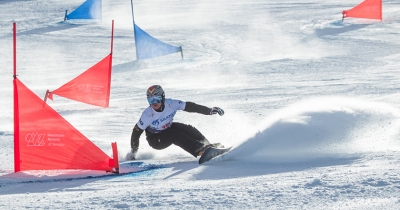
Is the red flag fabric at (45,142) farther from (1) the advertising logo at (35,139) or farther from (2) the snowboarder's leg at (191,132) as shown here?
(2) the snowboarder's leg at (191,132)

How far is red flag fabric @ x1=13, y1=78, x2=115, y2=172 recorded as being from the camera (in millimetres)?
6699

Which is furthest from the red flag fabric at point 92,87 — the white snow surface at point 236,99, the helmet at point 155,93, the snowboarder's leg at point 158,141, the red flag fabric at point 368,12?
the red flag fabric at point 368,12

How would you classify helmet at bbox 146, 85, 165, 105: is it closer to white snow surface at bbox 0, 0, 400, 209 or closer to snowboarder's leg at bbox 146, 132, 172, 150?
snowboarder's leg at bbox 146, 132, 172, 150

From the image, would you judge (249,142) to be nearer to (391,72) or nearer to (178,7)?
(391,72)

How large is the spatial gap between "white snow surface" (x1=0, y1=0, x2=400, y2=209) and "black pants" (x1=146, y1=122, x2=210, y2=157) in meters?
0.21

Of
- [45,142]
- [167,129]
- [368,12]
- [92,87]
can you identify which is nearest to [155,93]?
[167,129]

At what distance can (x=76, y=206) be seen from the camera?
4.89m

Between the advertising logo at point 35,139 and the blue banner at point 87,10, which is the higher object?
the blue banner at point 87,10

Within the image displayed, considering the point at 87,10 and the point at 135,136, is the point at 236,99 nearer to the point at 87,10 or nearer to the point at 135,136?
the point at 135,136

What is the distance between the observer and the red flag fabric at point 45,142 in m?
6.70

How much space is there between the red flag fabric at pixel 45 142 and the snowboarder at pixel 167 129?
1108mm

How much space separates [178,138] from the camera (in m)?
7.86

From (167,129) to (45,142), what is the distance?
5.26ft

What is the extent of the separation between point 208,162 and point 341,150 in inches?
53.1
